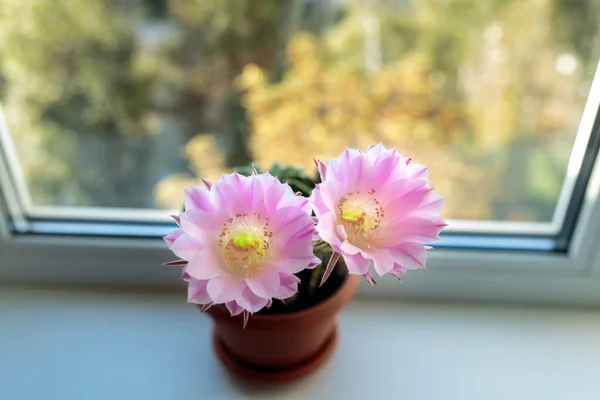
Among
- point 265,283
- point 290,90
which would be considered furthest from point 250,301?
point 290,90

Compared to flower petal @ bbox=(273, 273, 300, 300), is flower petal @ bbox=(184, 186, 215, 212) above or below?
above

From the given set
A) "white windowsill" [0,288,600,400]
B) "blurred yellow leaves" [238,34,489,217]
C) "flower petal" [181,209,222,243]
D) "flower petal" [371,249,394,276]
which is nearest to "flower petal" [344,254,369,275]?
"flower petal" [371,249,394,276]

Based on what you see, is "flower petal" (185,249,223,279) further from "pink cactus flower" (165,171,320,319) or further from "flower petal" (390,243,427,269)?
"flower petal" (390,243,427,269)

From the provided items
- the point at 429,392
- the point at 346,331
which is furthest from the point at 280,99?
the point at 429,392

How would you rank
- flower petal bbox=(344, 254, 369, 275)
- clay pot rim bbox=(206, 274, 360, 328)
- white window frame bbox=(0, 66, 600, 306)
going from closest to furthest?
flower petal bbox=(344, 254, 369, 275) < clay pot rim bbox=(206, 274, 360, 328) < white window frame bbox=(0, 66, 600, 306)

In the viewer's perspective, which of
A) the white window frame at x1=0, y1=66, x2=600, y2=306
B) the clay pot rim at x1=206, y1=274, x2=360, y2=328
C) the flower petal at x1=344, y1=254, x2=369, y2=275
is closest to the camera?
the flower petal at x1=344, y1=254, x2=369, y2=275

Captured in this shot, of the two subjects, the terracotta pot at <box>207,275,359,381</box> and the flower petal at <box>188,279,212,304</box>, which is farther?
the terracotta pot at <box>207,275,359,381</box>

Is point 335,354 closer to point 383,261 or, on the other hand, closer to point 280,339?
point 280,339
